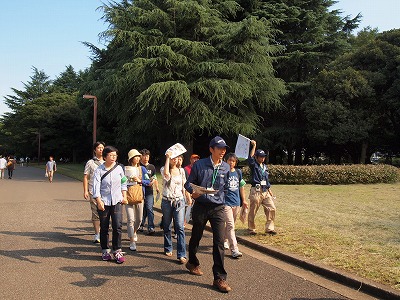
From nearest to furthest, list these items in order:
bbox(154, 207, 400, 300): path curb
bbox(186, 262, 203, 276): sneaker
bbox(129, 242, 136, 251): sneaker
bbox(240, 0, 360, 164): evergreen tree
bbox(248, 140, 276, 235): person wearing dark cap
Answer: bbox(154, 207, 400, 300): path curb
bbox(186, 262, 203, 276): sneaker
bbox(129, 242, 136, 251): sneaker
bbox(248, 140, 276, 235): person wearing dark cap
bbox(240, 0, 360, 164): evergreen tree

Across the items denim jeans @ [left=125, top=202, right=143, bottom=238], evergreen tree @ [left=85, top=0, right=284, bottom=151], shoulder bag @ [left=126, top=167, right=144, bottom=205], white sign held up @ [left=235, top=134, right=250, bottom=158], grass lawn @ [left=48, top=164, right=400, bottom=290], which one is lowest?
grass lawn @ [left=48, top=164, right=400, bottom=290]

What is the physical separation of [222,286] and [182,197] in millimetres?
1895

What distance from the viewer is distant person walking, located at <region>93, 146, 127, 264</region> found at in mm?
5660

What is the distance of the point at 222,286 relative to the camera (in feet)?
14.7

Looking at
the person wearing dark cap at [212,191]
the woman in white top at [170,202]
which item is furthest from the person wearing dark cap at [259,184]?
the person wearing dark cap at [212,191]

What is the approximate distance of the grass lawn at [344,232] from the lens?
5.42 meters

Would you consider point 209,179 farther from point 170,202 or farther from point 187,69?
point 187,69

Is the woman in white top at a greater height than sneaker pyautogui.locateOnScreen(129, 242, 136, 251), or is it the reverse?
the woman in white top

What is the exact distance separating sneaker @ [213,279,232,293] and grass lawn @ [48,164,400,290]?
180cm

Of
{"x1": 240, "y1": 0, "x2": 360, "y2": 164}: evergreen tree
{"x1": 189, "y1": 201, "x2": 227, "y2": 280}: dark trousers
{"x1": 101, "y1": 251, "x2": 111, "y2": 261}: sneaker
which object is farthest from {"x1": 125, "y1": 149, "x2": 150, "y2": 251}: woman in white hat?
{"x1": 240, "y1": 0, "x2": 360, "y2": 164}: evergreen tree

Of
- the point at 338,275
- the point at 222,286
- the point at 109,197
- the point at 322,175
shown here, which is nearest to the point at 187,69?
the point at 322,175

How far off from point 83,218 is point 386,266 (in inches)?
286

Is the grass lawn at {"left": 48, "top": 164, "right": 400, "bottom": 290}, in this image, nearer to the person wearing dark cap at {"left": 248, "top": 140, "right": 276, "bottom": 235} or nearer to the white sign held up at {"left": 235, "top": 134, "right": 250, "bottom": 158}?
the person wearing dark cap at {"left": 248, "top": 140, "right": 276, "bottom": 235}

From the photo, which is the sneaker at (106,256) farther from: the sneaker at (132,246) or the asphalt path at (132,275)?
the sneaker at (132,246)
